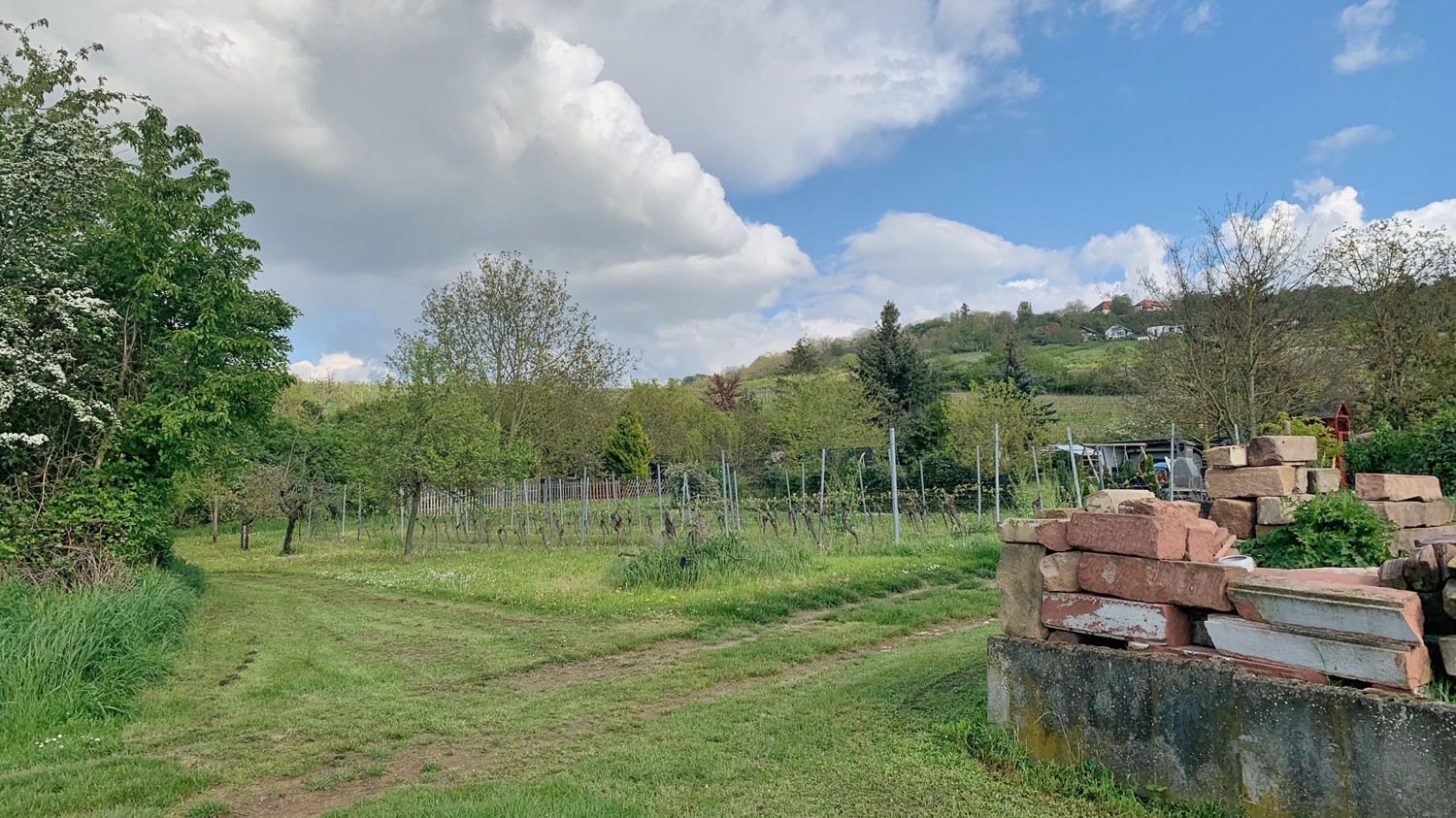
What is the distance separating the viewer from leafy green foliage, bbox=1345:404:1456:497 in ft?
28.6

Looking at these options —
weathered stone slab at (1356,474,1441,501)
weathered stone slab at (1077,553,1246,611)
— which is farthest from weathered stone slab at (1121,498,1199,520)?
weathered stone slab at (1356,474,1441,501)

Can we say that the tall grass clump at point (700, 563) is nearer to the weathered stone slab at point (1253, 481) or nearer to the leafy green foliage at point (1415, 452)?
the weathered stone slab at point (1253, 481)

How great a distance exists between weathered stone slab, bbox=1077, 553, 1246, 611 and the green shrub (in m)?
1.26

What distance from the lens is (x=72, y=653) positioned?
620 centimetres

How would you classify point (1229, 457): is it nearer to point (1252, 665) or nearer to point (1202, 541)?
point (1202, 541)

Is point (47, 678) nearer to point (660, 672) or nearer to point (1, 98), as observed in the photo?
point (660, 672)

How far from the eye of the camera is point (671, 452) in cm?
3828

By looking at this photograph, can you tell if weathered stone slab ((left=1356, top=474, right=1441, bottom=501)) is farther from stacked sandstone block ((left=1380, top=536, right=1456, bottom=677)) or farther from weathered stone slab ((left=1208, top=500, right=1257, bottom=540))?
stacked sandstone block ((left=1380, top=536, right=1456, bottom=677))

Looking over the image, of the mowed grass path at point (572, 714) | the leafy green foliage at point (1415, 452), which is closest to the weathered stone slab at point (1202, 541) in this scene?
the mowed grass path at point (572, 714)

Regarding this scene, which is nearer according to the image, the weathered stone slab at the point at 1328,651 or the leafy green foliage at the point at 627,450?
the weathered stone slab at the point at 1328,651

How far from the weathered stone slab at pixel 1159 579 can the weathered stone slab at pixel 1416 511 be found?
336 centimetres

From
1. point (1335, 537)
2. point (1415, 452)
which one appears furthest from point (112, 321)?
point (1415, 452)

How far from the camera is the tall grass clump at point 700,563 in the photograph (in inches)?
454

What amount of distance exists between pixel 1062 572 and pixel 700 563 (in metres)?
8.15
